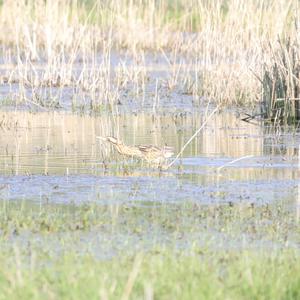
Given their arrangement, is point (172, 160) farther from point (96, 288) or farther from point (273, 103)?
point (96, 288)

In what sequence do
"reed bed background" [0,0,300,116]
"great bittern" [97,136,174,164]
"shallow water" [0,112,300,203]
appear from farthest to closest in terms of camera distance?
"reed bed background" [0,0,300,116] < "great bittern" [97,136,174,164] < "shallow water" [0,112,300,203]

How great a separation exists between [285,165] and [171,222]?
3.17m

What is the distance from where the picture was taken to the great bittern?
1009 centimetres

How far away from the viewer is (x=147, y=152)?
10.1 meters

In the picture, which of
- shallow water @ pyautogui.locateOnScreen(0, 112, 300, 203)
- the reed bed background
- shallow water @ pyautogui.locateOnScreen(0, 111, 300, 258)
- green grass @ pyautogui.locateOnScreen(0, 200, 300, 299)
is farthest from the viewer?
the reed bed background

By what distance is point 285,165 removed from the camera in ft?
33.7

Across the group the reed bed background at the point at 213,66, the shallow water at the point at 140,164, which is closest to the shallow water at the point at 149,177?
the shallow water at the point at 140,164

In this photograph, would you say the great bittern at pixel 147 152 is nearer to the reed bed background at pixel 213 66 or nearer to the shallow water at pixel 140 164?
the shallow water at pixel 140 164

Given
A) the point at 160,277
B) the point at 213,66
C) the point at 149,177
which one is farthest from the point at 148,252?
the point at 213,66

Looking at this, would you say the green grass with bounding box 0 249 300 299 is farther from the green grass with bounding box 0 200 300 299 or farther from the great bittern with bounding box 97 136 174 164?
the great bittern with bounding box 97 136 174 164

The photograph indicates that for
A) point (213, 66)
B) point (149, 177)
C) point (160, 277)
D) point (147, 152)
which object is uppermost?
point (213, 66)

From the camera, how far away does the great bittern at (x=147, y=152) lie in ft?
33.1

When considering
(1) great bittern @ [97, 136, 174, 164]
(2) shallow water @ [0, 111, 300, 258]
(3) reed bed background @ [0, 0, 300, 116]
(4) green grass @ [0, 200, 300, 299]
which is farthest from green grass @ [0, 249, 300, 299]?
(3) reed bed background @ [0, 0, 300, 116]

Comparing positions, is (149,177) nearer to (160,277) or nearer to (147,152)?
(147,152)
